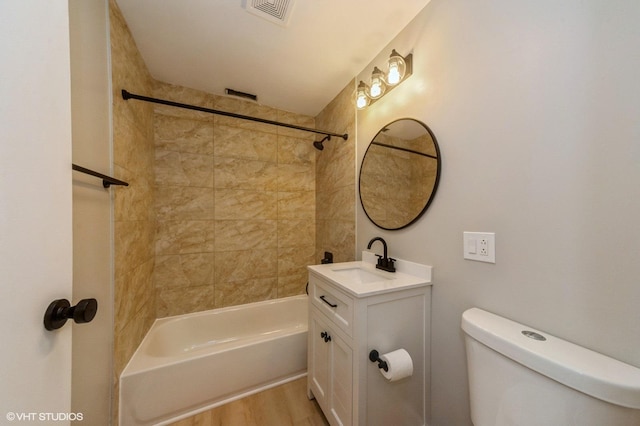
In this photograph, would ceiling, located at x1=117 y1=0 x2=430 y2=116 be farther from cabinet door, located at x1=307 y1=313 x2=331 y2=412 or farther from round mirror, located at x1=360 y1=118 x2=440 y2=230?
cabinet door, located at x1=307 y1=313 x2=331 y2=412

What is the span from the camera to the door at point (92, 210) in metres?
0.79

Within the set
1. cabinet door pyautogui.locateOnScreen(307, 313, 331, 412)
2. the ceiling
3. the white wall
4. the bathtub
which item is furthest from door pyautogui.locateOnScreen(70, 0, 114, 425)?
the white wall

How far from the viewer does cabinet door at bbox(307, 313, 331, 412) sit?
113 cm

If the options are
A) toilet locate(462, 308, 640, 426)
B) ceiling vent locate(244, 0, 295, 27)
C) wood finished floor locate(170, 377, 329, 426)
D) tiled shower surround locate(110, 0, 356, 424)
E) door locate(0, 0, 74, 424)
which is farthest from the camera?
tiled shower surround locate(110, 0, 356, 424)

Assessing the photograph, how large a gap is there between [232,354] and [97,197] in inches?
46.5

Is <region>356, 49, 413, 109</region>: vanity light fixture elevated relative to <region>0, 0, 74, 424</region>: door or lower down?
elevated

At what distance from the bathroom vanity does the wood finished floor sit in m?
0.20

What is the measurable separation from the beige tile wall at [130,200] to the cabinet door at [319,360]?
1033 millimetres

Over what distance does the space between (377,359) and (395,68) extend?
1.49 metres

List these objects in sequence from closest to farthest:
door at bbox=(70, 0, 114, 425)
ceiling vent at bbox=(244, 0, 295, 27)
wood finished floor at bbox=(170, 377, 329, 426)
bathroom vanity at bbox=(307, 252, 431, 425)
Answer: door at bbox=(70, 0, 114, 425) → bathroom vanity at bbox=(307, 252, 431, 425) → ceiling vent at bbox=(244, 0, 295, 27) → wood finished floor at bbox=(170, 377, 329, 426)

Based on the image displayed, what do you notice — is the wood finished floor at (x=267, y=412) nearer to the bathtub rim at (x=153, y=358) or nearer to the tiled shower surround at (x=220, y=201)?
the bathtub rim at (x=153, y=358)

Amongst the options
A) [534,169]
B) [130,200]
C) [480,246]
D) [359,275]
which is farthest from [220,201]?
[534,169]

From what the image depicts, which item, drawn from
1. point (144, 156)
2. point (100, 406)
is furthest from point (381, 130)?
point (100, 406)

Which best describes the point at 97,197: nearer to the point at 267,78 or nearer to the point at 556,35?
the point at 267,78
